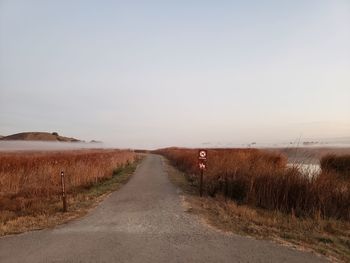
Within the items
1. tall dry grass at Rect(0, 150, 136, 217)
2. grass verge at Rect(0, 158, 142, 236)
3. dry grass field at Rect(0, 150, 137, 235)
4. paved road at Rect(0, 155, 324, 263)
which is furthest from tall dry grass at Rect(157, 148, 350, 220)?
tall dry grass at Rect(0, 150, 136, 217)

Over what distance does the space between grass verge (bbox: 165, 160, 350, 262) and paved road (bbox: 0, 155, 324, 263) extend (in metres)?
0.57

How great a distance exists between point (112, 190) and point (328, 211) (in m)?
9.65

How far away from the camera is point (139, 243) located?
9.25 metres

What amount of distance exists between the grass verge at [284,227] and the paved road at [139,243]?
573 millimetres

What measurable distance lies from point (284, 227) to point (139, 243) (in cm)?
435

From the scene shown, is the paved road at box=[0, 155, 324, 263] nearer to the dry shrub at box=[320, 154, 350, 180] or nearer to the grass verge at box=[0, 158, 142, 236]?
the grass verge at box=[0, 158, 142, 236]

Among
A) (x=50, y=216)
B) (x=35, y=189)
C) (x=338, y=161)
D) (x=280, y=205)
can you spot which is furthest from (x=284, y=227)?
(x=338, y=161)

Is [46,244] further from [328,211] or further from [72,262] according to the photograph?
[328,211]

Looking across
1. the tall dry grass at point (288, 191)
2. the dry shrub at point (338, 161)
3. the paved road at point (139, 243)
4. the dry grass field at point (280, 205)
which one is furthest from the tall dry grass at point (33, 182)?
the dry shrub at point (338, 161)

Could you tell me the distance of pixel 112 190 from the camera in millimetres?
19406

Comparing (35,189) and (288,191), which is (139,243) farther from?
(35,189)

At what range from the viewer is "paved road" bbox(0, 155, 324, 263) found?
8.27m

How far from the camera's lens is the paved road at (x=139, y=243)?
8.27 metres

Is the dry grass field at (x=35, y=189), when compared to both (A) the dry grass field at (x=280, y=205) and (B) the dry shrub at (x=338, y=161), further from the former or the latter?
(B) the dry shrub at (x=338, y=161)
